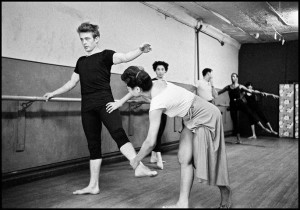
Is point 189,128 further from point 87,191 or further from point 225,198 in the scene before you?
point 87,191

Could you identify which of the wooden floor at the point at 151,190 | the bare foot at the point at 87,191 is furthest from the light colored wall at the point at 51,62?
the bare foot at the point at 87,191

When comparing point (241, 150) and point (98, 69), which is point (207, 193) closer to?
point (98, 69)

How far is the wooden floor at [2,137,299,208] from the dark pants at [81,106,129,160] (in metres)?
0.45

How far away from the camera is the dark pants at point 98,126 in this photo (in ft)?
8.79

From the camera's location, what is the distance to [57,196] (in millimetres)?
2744

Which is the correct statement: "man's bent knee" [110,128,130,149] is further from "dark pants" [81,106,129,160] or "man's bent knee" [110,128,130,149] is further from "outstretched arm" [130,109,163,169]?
"outstretched arm" [130,109,163,169]

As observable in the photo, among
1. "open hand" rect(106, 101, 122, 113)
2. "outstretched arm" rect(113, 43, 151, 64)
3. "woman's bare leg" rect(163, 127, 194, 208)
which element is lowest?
"woman's bare leg" rect(163, 127, 194, 208)

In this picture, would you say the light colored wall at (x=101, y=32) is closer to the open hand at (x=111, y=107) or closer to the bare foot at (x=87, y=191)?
the open hand at (x=111, y=107)

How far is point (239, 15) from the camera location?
6.53 m

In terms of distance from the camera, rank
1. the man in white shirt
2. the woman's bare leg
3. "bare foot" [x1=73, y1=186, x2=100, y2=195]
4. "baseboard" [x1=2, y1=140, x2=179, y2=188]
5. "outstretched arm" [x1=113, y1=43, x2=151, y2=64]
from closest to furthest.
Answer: the woman's bare leg < "outstretched arm" [x1=113, y1=43, x2=151, y2=64] < "bare foot" [x1=73, y1=186, x2=100, y2=195] < "baseboard" [x1=2, y1=140, x2=179, y2=188] < the man in white shirt

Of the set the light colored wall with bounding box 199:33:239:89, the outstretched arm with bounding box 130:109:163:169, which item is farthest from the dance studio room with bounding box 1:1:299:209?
the light colored wall with bounding box 199:33:239:89

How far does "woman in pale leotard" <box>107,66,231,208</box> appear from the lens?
2121mm

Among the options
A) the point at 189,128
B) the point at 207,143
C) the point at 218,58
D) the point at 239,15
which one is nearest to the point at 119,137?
the point at 189,128

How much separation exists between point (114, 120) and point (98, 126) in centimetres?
23
